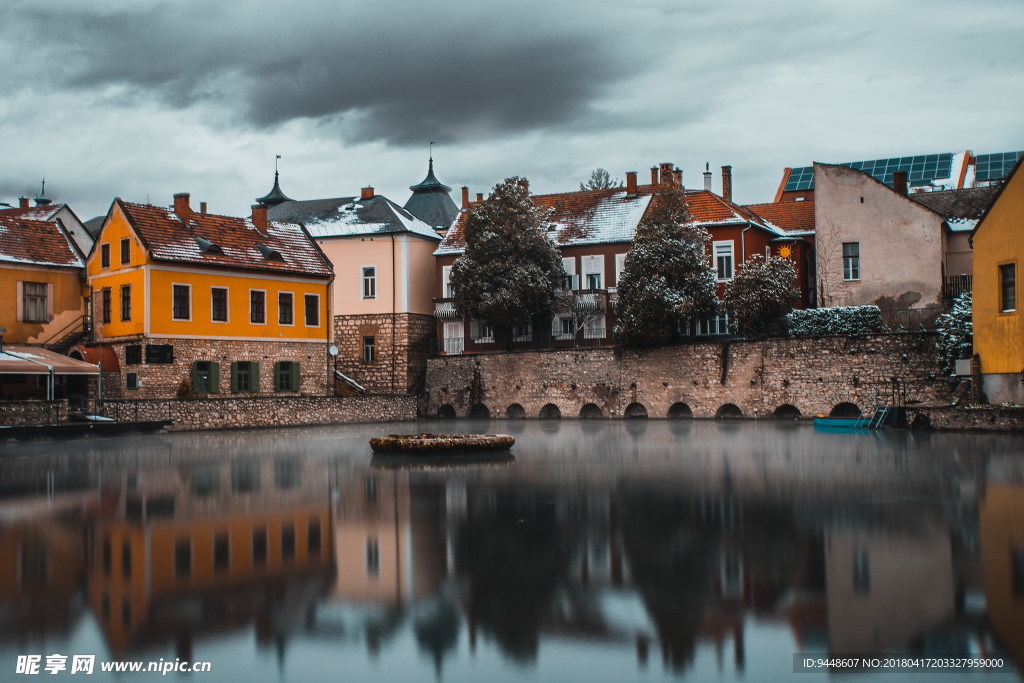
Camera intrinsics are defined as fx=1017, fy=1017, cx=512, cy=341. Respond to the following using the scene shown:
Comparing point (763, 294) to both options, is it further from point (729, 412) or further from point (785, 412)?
point (729, 412)

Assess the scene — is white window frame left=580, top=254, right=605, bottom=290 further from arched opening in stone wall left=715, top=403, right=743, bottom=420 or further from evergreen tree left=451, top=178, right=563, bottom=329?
arched opening in stone wall left=715, top=403, right=743, bottom=420

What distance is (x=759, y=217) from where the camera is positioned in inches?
1925

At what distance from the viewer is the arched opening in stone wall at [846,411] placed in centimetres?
3866

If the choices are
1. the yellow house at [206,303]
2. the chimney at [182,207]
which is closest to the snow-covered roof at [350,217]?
the yellow house at [206,303]

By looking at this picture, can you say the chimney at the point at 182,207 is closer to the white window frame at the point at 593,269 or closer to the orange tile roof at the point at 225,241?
the orange tile roof at the point at 225,241

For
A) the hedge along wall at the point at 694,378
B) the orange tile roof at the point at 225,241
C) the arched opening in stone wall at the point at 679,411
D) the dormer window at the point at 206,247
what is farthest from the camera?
the arched opening in stone wall at the point at 679,411

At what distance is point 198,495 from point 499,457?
7.55m

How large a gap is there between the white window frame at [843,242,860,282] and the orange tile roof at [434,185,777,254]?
16.4 feet

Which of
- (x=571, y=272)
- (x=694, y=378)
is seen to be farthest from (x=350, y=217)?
(x=694, y=378)

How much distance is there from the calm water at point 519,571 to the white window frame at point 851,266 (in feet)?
85.2

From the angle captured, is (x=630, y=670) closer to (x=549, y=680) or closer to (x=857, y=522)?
(x=549, y=680)

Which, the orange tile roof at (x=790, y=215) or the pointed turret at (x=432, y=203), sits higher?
the pointed turret at (x=432, y=203)

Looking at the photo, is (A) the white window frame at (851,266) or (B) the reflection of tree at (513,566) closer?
(B) the reflection of tree at (513,566)

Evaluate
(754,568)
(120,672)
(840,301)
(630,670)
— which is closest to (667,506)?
(754,568)
